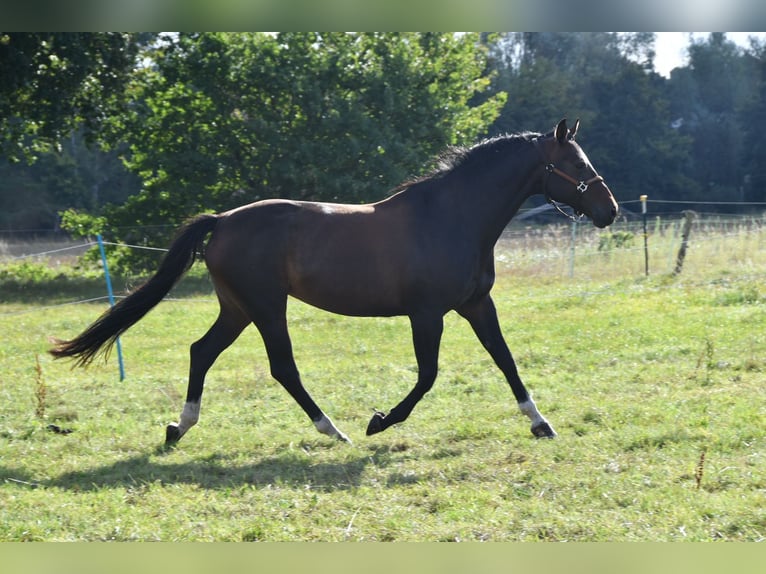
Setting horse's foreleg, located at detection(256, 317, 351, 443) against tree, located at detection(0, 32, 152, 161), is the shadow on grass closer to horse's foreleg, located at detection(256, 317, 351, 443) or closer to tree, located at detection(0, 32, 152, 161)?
horse's foreleg, located at detection(256, 317, 351, 443)

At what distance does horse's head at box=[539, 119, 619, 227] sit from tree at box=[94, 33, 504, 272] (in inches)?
539

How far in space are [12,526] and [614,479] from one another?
321 cm

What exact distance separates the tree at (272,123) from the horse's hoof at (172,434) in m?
14.0

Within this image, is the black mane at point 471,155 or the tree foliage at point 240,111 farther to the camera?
the tree foliage at point 240,111

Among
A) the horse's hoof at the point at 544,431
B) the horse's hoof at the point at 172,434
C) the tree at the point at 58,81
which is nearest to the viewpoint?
the horse's hoof at the point at 544,431

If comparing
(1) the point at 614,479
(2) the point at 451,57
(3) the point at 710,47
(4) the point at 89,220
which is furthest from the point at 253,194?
(3) the point at 710,47

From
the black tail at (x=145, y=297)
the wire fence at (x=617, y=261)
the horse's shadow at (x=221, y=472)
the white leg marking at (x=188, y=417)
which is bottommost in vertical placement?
the horse's shadow at (x=221, y=472)

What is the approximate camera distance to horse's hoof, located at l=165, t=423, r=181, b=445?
5980 mm

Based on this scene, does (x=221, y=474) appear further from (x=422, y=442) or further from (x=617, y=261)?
(x=617, y=261)

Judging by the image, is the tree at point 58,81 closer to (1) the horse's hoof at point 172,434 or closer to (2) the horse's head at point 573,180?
(1) the horse's hoof at point 172,434

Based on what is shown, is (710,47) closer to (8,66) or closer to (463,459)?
(8,66)

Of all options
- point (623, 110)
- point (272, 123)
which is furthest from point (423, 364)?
point (623, 110)

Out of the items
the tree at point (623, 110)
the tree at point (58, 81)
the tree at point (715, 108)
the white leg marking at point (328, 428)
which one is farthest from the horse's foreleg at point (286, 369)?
the tree at point (715, 108)

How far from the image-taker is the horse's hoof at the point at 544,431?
19.3ft
